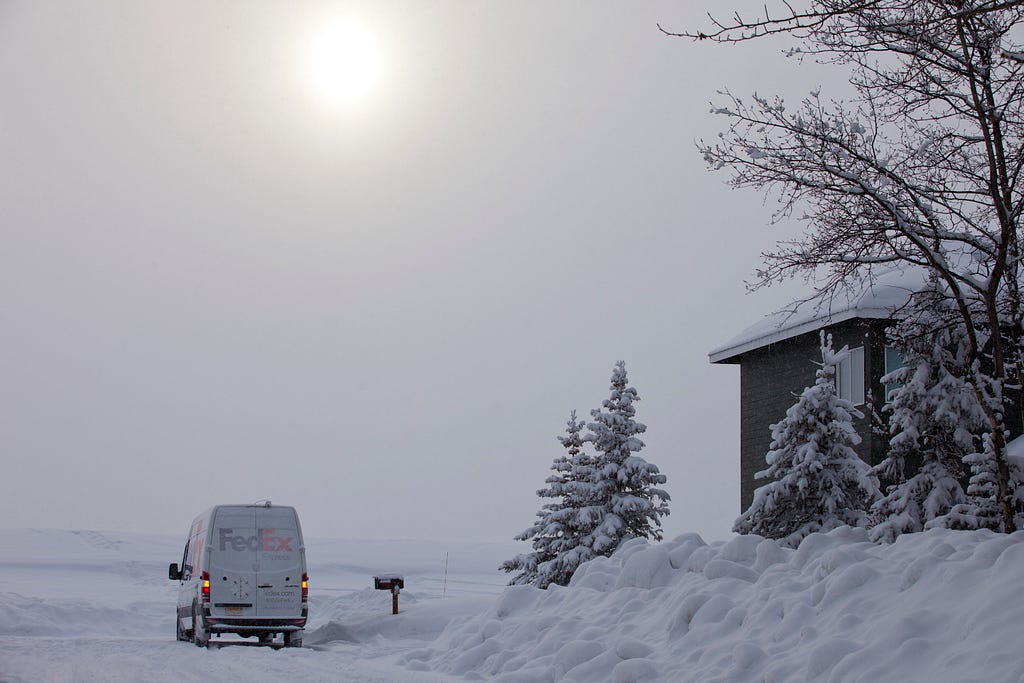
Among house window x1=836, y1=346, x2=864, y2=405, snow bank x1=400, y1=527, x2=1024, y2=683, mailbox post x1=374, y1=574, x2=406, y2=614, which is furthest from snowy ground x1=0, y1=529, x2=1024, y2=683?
house window x1=836, y1=346, x2=864, y2=405

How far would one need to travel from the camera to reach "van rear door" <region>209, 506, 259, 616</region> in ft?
61.5

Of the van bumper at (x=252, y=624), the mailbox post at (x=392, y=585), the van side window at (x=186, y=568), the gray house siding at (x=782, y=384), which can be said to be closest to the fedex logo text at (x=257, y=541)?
the van bumper at (x=252, y=624)

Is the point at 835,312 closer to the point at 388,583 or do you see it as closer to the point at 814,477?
the point at 814,477

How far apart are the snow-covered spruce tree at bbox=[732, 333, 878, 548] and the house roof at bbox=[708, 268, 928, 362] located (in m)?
1.88

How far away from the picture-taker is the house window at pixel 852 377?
25562 millimetres

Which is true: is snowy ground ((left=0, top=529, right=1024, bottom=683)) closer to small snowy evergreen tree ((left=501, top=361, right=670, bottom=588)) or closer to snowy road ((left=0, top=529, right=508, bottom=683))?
snowy road ((left=0, top=529, right=508, bottom=683))

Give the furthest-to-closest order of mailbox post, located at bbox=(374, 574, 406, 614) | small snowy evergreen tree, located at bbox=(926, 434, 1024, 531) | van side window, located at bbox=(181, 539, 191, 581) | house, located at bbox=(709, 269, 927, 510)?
mailbox post, located at bbox=(374, 574, 406, 614)
house, located at bbox=(709, 269, 927, 510)
van side window, located at bbox=(181, 539, 191, 581)
small snowy evergreen tree, located at bbox=(926, 434, 1024, 531)

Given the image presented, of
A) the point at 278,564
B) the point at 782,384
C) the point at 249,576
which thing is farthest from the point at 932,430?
the point at 249,576

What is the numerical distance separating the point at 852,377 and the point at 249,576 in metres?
14.7

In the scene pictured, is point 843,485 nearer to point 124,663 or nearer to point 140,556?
point 124,663

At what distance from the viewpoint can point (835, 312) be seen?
66.8 ft

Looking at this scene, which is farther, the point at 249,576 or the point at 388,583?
the point at 388,583

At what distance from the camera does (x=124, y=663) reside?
14.3m

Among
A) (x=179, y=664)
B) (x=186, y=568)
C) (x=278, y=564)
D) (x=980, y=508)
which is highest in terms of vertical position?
(x=980, y=508)
